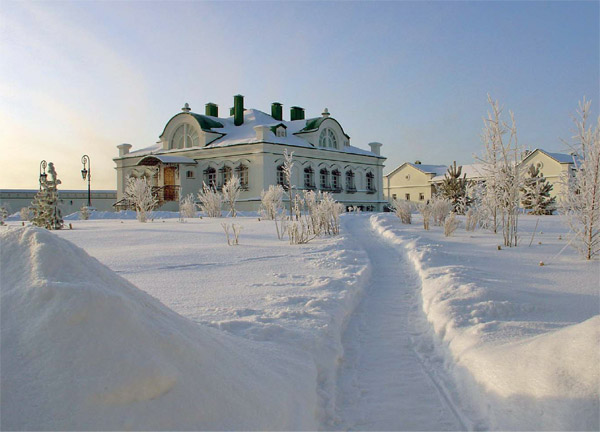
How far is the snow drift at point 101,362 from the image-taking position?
188 centimetres

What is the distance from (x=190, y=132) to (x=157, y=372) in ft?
112

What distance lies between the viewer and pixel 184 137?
3488 cm

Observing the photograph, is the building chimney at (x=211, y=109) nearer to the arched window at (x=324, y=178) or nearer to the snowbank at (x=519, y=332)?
the arched window at (x=324, y=178)

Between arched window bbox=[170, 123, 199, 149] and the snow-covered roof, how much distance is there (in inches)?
31.6

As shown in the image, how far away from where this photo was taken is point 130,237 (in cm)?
1106

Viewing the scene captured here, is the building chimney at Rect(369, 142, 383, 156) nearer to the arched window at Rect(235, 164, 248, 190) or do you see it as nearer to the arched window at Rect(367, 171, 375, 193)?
the arched window at Rect(367, 171, 375, 193)

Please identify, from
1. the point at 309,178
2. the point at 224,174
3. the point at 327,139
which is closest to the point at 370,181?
the point at 327,139

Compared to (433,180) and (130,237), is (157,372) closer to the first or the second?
(130,237)

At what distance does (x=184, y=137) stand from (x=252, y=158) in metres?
7.27

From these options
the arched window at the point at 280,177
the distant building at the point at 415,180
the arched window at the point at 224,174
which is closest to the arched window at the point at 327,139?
the arched window at the point at 280,177

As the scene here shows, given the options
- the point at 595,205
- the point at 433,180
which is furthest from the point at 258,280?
the point at 433,180

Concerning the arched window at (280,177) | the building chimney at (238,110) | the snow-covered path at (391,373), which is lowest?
the snow-covered path at (391,373)

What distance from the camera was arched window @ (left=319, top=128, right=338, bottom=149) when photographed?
35.8m

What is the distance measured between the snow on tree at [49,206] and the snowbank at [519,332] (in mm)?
13039
